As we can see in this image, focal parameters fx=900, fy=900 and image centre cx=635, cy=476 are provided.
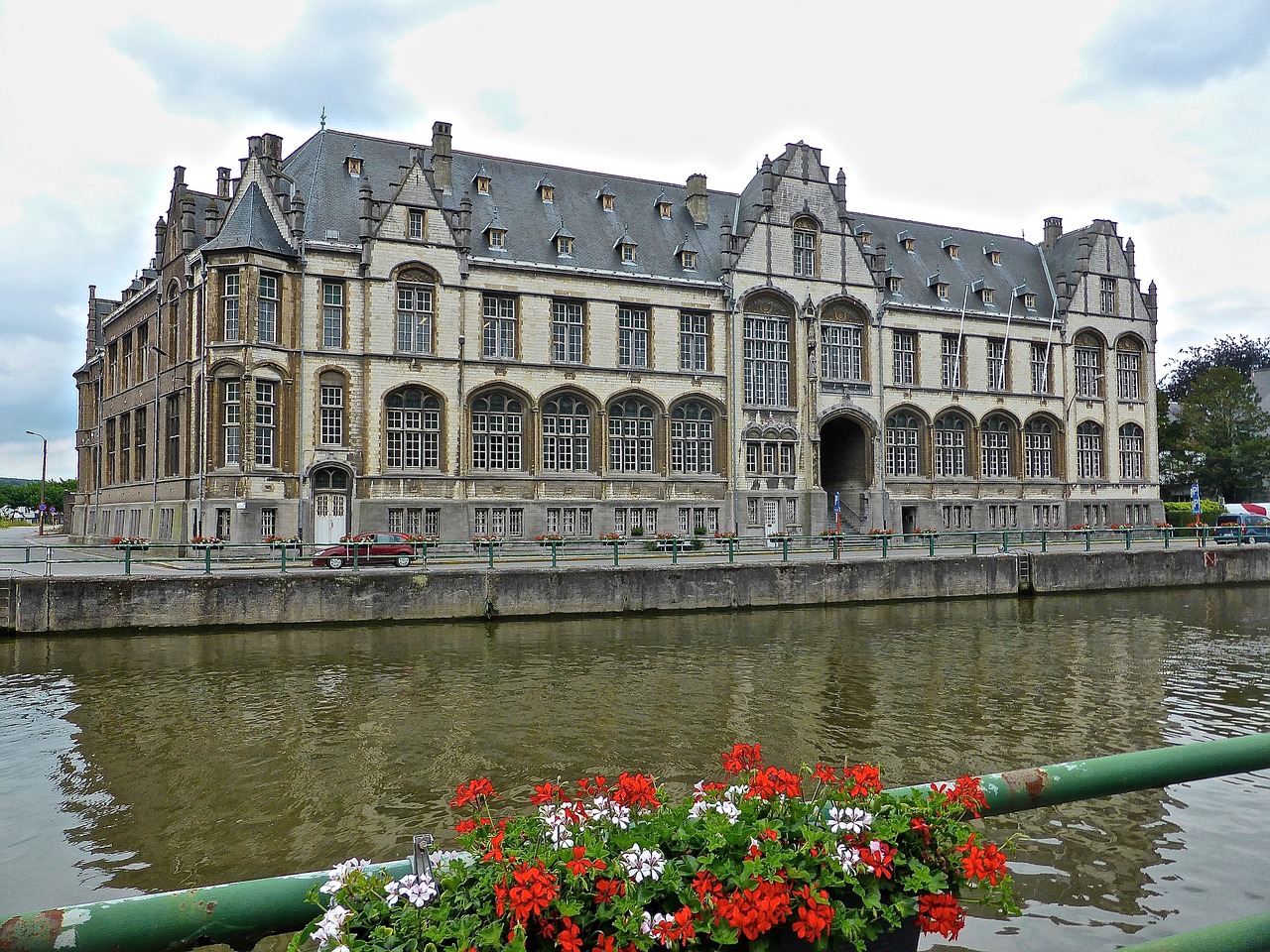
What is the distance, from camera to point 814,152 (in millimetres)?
49656

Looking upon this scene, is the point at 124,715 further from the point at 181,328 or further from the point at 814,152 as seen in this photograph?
the point at 814,152

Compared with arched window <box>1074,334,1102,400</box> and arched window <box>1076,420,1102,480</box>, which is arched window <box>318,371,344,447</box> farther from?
arched window <box>1074,334,1102,400</box>

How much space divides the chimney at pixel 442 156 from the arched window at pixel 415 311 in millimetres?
5790

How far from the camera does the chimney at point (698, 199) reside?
5003 cm

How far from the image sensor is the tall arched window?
190 ft

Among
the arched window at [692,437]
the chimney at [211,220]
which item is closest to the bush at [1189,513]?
the arched window at [692,437]

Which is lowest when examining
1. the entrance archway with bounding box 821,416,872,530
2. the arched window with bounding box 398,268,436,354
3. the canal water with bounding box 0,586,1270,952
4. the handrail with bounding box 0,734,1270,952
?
the canal water with bounding box 0,586,1270,952

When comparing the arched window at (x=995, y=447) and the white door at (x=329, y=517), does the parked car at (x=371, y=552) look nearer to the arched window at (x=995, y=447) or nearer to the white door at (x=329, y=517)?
the white door at (x=329, y=517)

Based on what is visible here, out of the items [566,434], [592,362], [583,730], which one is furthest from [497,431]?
[583,730]

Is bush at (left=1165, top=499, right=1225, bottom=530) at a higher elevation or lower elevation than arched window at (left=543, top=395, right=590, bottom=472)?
lower

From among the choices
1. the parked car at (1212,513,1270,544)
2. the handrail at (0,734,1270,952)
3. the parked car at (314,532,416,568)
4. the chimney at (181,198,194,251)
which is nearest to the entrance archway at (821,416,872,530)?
the parked car at (1212,513,1270,544)

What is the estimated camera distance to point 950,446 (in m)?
53.0

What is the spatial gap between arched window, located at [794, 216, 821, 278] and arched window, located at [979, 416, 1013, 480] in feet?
49.0

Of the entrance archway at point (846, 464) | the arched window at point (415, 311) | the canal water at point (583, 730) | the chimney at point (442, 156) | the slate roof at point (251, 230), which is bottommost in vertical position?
the canal water at point (583, 730)
